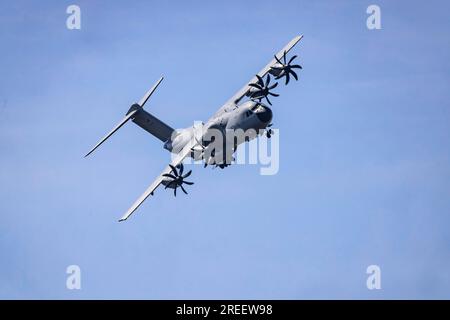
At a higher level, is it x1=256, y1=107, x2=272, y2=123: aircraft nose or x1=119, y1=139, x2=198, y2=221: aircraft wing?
x1=256, y1=107, x2=272, y2=123: aircraft nose

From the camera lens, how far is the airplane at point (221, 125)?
84.1 m

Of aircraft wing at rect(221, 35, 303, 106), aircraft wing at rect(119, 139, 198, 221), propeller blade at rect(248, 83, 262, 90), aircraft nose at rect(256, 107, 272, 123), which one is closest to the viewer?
aircraft nose at rect(256, 107, 272, 123)

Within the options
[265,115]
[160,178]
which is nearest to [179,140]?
[160,178]

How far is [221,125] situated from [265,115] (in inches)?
185

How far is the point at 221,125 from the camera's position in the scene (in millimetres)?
86500

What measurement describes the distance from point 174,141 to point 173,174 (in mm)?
8076

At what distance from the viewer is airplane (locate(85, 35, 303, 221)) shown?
84.1 metres

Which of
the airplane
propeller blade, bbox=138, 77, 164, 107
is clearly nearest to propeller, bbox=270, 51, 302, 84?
the airplane

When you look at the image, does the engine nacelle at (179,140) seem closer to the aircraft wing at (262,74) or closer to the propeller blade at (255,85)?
the aircraft wing at (262,74)

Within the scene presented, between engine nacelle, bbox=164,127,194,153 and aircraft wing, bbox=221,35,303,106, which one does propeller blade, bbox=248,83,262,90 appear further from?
engine nacelle, bbox=164,127,194,153
